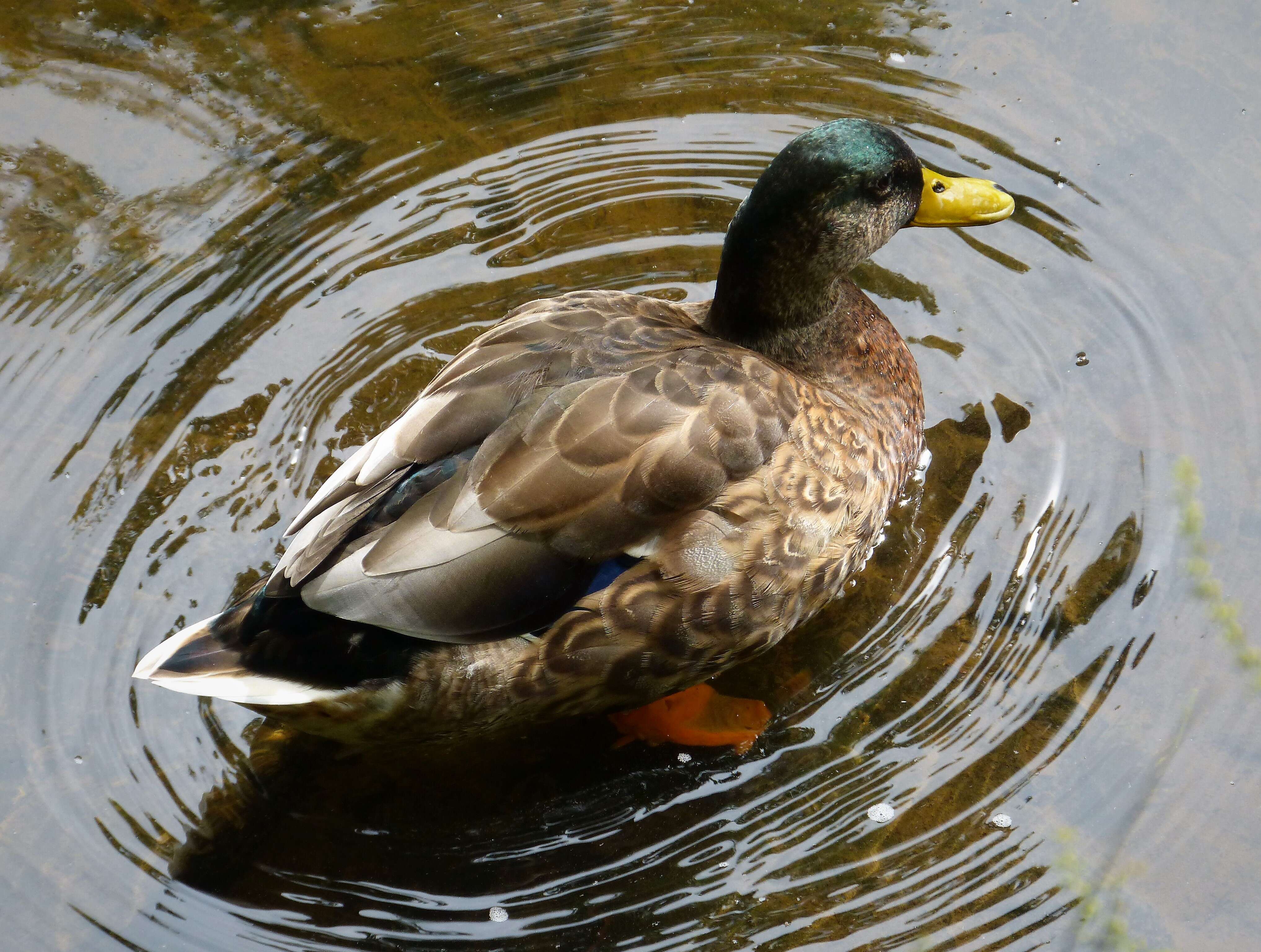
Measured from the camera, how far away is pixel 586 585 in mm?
3686

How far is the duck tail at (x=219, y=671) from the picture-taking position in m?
3.55

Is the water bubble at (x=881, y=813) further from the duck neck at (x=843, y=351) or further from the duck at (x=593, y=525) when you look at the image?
the duck neck at (x=843, y=351)

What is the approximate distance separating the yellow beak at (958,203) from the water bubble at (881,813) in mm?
1866

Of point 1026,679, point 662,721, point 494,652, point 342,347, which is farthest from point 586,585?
point 342,347

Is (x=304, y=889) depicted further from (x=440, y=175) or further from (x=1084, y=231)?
(x=1084, y=231)

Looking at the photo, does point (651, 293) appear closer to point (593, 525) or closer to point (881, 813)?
point (593, 525)

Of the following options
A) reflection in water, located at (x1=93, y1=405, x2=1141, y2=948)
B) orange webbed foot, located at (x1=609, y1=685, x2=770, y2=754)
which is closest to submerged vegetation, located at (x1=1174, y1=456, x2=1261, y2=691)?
reflection in water, located at (x1=93, y1=405, x2=1141, y2=948)

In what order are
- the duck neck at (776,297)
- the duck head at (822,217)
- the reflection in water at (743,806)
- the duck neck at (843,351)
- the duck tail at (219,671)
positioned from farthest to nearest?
the duck neck at (843,351) < the duck neck at (776,297) < the duck head at (822,217) < the reflection in water at (743,806) < the duck tail at (219,671)

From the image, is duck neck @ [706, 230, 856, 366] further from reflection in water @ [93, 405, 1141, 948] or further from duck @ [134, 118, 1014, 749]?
reflection in water @ [93, 405, 1141, 948]

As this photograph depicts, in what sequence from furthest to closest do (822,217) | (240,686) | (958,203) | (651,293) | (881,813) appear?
(651,293) < (958,203) < (822,217) < (881,813) < (240,686)

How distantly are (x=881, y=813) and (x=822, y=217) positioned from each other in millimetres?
1777

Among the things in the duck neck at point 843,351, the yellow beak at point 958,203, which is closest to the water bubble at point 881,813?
the duck neck at point 843,351

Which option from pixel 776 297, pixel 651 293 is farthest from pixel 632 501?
pixel 651 293

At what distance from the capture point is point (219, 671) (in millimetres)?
3602
